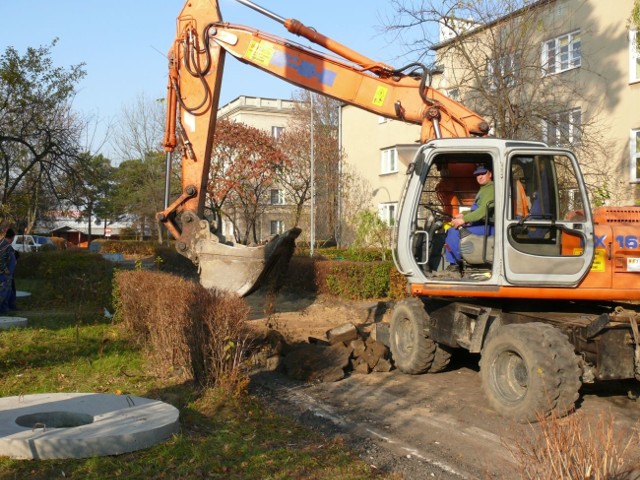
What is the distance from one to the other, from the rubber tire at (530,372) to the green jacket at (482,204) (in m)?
1.17

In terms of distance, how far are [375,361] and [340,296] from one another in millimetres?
8528

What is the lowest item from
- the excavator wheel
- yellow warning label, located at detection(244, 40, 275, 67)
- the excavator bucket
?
the excavator wheel

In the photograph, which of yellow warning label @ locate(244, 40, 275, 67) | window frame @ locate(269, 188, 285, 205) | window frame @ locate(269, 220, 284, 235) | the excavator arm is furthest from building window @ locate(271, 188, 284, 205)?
yellow warning label @ locate(244, 40, 275, 67)

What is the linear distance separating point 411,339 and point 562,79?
1313 centimetres

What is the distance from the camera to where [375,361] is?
9.30 m

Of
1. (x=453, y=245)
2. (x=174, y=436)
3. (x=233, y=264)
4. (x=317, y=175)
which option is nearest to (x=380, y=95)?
(x=453, y=245)

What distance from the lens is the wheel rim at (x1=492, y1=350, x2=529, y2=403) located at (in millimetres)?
6953

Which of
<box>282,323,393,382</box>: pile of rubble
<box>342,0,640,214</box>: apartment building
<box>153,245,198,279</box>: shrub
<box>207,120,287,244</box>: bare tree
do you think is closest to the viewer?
<box>282,323,393,382</box>: pile of rubble

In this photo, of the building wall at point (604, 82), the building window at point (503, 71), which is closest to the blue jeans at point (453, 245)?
the building window at point (503, 71)

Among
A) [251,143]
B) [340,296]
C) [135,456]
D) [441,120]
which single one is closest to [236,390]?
[135,456]

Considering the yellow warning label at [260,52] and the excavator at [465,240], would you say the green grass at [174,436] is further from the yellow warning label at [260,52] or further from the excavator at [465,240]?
the yellow warning label at [260,52]

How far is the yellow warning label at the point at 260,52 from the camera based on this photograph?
9.88 m

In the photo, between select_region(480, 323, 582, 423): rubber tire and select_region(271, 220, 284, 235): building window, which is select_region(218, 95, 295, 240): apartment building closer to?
select_region(271, 220, 284, 235): building window

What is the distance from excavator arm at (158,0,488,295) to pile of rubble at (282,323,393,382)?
1273 millimetres
